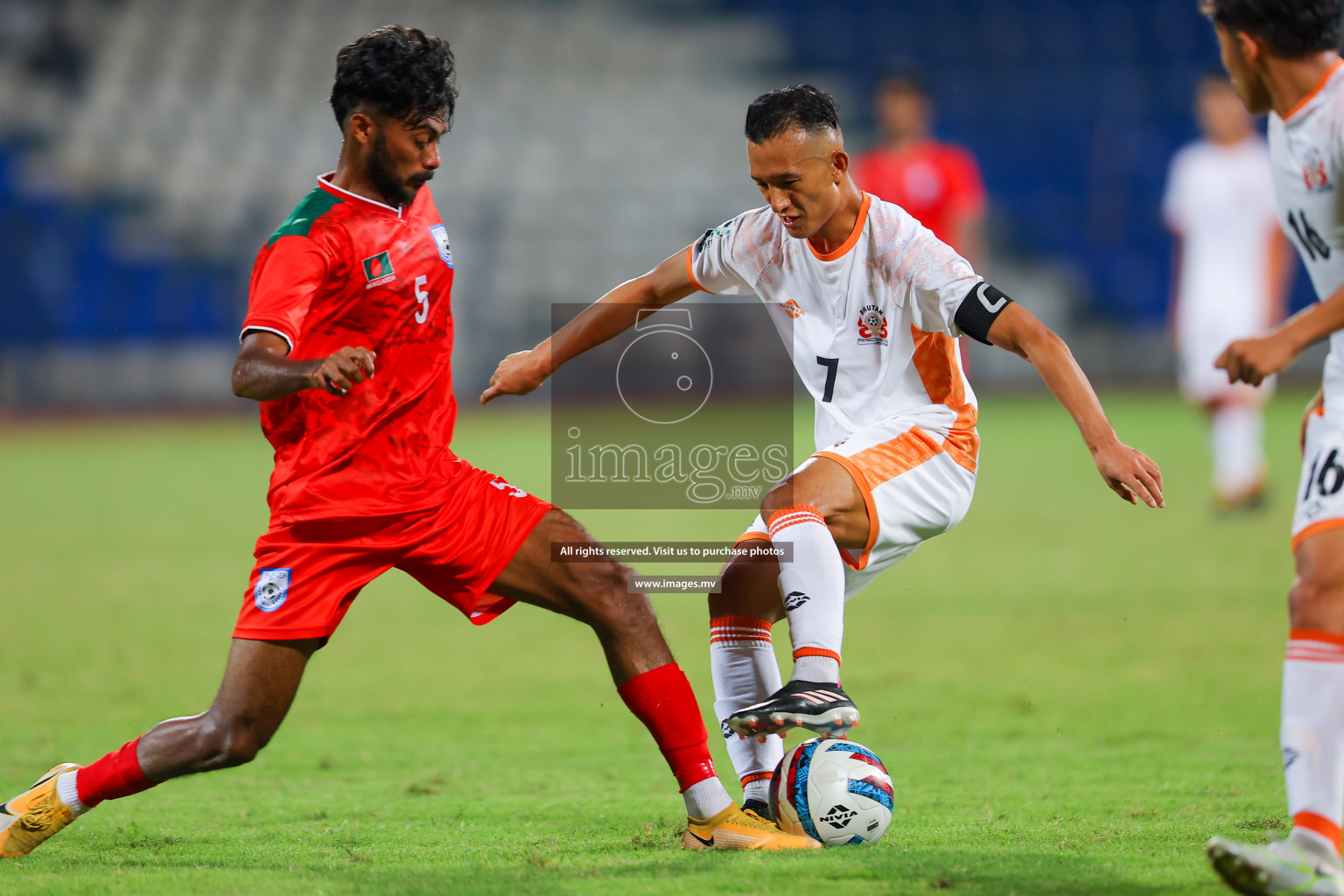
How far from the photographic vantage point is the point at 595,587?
4.03 m

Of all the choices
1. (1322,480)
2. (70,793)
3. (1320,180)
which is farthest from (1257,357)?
(70,793)

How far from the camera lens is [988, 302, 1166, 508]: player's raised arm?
3.58m

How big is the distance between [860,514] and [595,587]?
0.78 m

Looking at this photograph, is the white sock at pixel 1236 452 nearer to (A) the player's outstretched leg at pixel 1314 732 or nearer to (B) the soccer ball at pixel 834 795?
(B) the soccer ball at pixel 834 795

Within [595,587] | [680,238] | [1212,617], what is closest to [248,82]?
[680,238]

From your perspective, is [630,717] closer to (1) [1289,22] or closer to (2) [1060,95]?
(1) [1289,22]

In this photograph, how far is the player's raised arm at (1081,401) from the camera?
3.58 metres

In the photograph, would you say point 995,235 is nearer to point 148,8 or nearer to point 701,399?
point 701,399

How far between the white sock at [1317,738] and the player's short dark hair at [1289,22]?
130cm

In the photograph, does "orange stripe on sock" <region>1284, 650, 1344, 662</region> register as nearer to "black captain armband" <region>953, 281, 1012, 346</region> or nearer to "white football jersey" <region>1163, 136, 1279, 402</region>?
"black captain armband" <region>953, 281, 1012, 346</region>

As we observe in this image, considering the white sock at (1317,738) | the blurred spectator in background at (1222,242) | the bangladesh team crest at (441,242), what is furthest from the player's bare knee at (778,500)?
the blurred spectator in background at (1222,242)

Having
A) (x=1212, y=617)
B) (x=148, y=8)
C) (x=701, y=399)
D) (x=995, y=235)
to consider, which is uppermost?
(x=148, y=8)

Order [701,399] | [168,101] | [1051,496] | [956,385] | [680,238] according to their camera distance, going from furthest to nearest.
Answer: [168,101] → [680,238] → [701,399] → [1051,496] → [956,385]

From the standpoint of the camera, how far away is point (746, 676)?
14.0 ft
